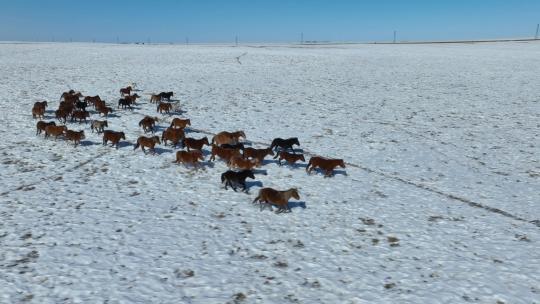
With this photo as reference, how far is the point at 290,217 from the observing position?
7684 mm

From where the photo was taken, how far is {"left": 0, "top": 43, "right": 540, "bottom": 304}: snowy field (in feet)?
18.4

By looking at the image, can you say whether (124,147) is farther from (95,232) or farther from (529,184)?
(529,184)

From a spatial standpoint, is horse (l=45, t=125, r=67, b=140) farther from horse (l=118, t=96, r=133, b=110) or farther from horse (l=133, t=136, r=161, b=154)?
horse (l=118, t=96, r=133, b=110)

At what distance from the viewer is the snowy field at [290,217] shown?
5.61 metres

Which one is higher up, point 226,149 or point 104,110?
point 104,110

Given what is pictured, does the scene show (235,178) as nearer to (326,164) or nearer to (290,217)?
(290,217)

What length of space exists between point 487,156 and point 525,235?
508 centimetres

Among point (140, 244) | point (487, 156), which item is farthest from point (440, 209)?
point (140, 244)

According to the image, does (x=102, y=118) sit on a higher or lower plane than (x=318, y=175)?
higher

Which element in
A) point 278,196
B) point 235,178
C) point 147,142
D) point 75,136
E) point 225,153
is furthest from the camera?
point 75,136

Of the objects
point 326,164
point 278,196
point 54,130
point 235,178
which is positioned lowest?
point 278,196

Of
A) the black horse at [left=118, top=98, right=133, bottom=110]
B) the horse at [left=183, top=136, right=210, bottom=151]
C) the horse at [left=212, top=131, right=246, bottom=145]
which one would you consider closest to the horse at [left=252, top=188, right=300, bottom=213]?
the horse at [left=183, top=136, right=210, bottom=151]

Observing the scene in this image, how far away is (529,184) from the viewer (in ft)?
31.7

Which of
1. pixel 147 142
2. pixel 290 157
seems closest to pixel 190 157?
pixel 147 142
